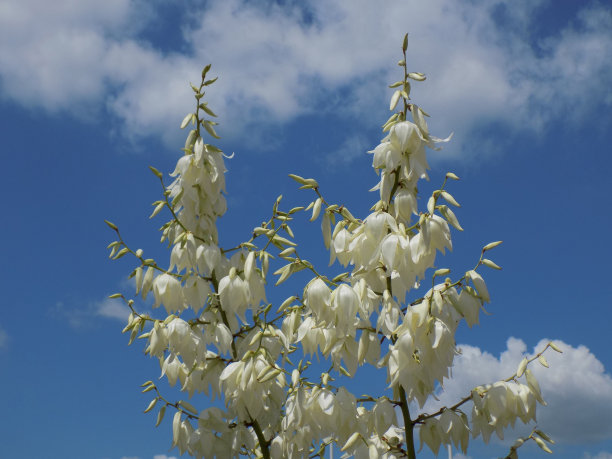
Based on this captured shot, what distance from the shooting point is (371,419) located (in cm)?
318

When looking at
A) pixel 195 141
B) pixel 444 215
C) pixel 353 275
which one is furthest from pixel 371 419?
pixel 195 141

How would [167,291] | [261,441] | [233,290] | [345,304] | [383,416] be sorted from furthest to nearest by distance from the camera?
[261,441] → [167,291] → [233,290] → [383,416] → [345,304]

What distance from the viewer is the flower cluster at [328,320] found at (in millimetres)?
2996

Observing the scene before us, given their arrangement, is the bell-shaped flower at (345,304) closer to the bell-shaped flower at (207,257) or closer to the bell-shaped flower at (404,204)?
the bell-shaped flower at (404,204)

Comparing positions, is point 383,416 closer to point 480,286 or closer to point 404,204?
point 480,286

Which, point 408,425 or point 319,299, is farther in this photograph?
point 408,425

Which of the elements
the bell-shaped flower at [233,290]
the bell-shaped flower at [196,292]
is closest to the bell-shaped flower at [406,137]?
the bell-shaped flower at [233,290]

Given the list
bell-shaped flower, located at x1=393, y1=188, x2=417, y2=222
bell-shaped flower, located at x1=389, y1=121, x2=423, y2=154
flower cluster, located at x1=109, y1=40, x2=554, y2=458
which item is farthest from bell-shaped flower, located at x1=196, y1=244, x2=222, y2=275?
bell-shaped flower, located at x1=389, y1=121, x2=423, y2=154

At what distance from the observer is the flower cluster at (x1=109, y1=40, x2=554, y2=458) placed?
9.83 ft

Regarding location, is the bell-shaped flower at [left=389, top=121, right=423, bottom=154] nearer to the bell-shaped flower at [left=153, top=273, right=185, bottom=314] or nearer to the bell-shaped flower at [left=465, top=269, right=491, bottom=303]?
the bell-shaped flower at [left=465, top=269, right=491, bottom=303]

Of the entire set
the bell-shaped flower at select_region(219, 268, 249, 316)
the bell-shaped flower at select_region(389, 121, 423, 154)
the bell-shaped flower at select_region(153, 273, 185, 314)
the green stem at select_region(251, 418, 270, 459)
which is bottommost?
the green stem at select_region(251, 418, 270, 459)

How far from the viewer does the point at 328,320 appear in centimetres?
305

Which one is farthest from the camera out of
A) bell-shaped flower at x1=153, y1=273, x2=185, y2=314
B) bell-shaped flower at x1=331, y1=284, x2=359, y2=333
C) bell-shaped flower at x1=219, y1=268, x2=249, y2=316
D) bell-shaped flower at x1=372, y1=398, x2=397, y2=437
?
bell-shaped flower at x1=153, y1=273, x2=185, y2=314

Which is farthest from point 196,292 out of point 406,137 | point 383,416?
point 406,137
